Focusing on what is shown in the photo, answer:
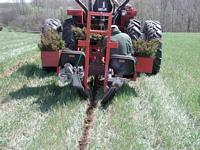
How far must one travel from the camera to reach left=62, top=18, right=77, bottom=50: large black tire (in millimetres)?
8461

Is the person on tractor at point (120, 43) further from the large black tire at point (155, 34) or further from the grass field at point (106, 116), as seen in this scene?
the large black tire at point (155, 34)

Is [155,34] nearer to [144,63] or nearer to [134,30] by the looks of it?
[134,30]

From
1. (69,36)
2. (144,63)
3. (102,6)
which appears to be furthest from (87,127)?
(69,36)

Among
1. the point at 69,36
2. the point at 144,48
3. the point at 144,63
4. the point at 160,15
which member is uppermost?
the point at 160,15

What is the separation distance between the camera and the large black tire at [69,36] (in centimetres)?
846

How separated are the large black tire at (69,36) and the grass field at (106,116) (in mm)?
824

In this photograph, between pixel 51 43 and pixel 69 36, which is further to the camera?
pixel 69 36

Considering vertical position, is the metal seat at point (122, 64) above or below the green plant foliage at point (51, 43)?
below

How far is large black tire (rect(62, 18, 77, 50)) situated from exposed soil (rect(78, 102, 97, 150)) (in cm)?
206

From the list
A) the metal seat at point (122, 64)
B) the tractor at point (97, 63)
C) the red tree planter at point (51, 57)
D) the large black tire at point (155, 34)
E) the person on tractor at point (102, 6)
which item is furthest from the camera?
the large black tire at point (155, 34)

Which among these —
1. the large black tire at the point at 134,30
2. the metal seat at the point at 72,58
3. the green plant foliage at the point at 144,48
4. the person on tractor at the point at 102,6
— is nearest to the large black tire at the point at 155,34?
the large black tire at the point at 134,30

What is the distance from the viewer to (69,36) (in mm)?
8672

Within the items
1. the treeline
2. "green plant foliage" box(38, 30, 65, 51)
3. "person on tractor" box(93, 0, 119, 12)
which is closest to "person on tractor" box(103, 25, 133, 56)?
"person on tractor" box(93, 0, 119, 12)

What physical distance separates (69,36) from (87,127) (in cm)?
356
